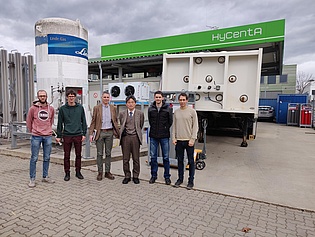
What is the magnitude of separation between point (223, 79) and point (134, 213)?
4066 millimetres

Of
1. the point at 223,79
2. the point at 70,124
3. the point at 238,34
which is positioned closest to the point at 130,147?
the point at 70,124

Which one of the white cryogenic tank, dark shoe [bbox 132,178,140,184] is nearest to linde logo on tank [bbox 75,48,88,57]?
the white cryogenic tank

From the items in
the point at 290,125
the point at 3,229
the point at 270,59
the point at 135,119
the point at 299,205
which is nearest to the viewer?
the point at 3,229

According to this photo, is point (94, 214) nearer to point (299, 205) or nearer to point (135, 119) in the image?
point (135, 119)

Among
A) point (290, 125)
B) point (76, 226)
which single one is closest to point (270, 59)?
point (290, 125)

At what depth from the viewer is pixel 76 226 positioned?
9.57 ft

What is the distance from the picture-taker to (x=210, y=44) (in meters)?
12.4

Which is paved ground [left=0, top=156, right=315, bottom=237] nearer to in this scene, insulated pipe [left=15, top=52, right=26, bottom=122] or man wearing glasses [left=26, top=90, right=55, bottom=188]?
man wearing glasses [left=26, top=90, right=55, bottom=188]

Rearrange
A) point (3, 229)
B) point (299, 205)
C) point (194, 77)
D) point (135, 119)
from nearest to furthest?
point (3, 229) < point (299, 205) < point (135, 119) < point (194, 77)

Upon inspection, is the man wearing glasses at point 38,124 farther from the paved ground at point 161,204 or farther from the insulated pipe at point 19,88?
the insulated pipe at point 19,88

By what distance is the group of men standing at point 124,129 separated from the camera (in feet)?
13.7

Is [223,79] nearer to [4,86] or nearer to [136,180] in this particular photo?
[136,180]

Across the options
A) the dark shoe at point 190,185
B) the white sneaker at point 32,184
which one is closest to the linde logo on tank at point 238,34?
the dark shoe at point 190,185

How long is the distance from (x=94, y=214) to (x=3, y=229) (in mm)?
1072
